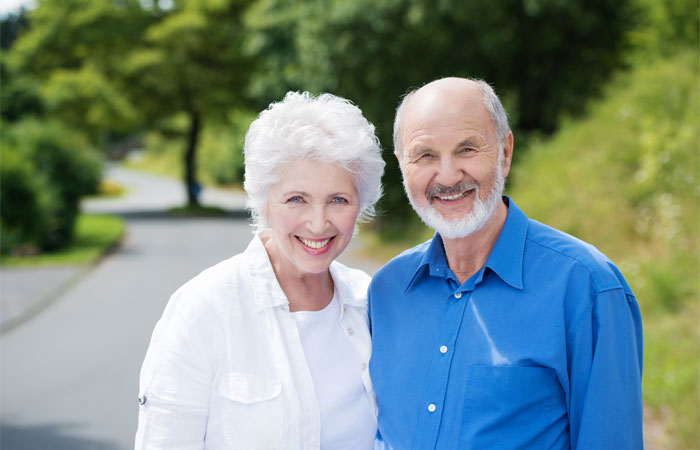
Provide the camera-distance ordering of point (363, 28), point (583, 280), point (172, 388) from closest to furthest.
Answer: point (583, 280) < point (172, 388) < point (363, 28)

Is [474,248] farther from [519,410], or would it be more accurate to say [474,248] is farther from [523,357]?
[519,410]

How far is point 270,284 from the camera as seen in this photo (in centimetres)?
258

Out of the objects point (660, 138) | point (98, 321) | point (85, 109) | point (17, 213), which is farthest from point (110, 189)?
point (660, 138)

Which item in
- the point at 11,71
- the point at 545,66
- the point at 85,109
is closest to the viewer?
the point at 545,66

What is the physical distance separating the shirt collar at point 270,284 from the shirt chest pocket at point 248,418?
29 centimetres

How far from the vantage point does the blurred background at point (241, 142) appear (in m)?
7.43

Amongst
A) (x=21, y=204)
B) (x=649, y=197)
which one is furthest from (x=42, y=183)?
(x=649, y=197)

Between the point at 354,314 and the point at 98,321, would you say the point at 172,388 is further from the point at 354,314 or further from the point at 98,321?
the point at 98,321

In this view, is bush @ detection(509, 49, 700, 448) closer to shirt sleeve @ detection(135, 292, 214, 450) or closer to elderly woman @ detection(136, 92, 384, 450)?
elderly woman @ detection(136, 92, 384, 450)

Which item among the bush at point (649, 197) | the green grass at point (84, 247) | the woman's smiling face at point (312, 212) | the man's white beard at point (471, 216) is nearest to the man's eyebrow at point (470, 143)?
the man's white beard at point (471, 216)

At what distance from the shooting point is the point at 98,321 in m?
10.6

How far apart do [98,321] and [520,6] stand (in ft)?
39.6

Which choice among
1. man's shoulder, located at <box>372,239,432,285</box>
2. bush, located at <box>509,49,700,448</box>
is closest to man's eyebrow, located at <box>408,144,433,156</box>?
man's shoulder, located at <box>372,239,432,285</box>

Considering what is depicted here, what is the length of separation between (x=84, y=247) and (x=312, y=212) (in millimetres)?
17422
